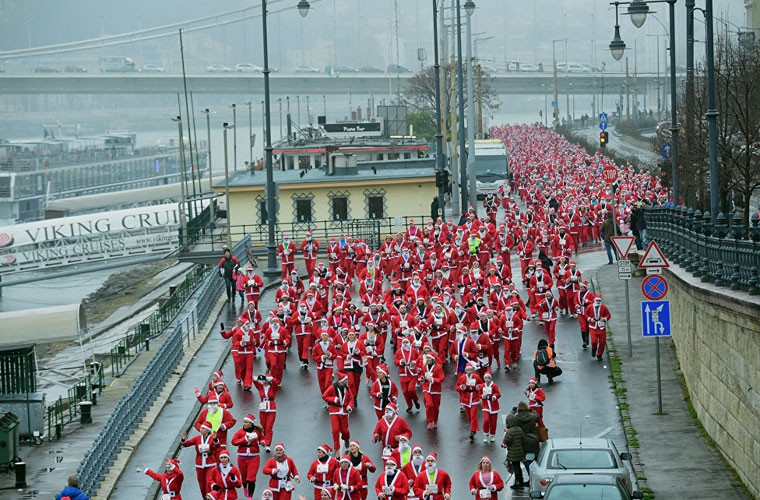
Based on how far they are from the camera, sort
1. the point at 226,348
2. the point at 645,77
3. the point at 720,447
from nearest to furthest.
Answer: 1. the point at 720,447
2. the point at 226,348
3. the point at 645,77

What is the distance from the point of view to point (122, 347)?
103 feet

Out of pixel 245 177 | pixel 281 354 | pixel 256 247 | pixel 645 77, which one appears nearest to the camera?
pixel 281 354

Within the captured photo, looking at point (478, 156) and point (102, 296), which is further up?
point (478, 156)

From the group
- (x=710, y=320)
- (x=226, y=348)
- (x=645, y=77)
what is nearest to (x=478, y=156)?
(x=226, y=348)

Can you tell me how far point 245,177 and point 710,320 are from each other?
111ft

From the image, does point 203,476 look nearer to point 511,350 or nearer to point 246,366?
point 246,366

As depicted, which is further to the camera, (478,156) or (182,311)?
(478,156)

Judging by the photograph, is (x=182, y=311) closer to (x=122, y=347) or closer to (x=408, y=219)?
(x=122, y=347)

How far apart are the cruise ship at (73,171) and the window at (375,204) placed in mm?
60418

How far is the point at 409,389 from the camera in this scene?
863 inches

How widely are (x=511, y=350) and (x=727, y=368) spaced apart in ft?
28.2

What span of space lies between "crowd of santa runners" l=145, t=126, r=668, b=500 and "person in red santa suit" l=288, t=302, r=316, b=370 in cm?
4

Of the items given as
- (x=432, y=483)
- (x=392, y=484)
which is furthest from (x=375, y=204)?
(x=432, y=483)

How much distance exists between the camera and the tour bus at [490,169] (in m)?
66.1
